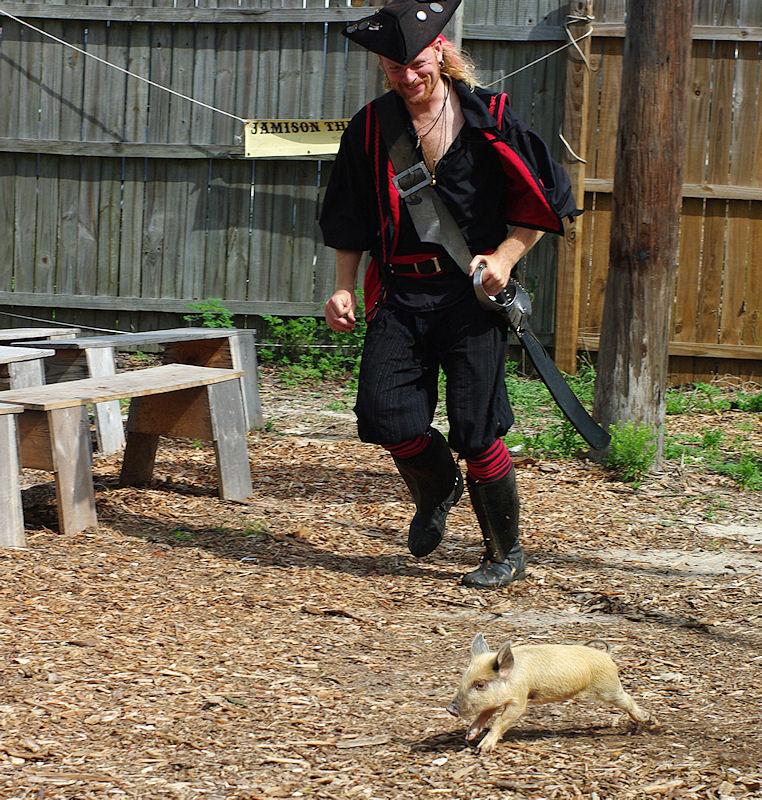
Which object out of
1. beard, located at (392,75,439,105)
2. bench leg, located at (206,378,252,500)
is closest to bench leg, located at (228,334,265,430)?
bench leg, located at (206,378,252,500)

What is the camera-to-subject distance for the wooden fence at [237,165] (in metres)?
8.84

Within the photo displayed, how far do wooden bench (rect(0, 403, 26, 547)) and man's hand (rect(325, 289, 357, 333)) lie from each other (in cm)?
134

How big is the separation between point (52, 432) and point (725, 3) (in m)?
6.18

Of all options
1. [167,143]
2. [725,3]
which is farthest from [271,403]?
[725,3]

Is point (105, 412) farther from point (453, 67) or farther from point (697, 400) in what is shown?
point (697, 400)

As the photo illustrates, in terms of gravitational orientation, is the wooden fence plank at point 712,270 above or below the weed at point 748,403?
above

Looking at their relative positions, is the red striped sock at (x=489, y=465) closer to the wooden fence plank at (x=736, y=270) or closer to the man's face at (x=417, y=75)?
the man's face at (x=417, y=75)

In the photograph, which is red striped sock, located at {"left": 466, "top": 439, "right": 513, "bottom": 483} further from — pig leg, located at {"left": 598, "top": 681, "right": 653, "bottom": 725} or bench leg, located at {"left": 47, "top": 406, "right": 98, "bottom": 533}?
bench leg, located at {"left": 47, "top": 406, "right": 98, "bottom": 533}

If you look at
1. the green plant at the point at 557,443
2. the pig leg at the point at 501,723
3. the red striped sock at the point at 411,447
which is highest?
the red striped sock at the point at 411,447

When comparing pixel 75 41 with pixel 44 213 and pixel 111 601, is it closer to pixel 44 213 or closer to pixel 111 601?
pixel 44 213

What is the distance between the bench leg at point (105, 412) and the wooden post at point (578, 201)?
11.9ft

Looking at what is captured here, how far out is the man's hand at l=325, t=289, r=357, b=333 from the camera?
4188mm

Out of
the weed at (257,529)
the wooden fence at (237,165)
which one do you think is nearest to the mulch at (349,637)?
the weed at (257,529)

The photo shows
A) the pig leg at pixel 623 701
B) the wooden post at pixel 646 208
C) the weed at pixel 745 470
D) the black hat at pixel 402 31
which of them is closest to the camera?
the pig leg at pixel 623 701
